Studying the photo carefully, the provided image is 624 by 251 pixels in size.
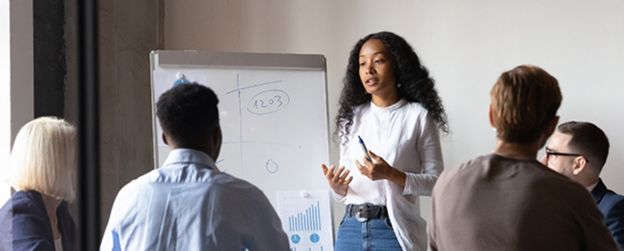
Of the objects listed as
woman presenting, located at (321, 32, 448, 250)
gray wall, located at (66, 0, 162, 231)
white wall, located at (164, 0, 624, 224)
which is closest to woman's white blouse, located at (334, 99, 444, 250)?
woman presenting, located at (321, 32, 448, 250)

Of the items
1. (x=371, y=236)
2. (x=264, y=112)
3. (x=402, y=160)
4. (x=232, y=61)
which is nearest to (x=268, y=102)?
(x=264, y=112)

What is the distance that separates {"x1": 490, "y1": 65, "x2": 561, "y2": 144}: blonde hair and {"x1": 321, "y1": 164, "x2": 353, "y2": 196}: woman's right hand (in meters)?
1.20

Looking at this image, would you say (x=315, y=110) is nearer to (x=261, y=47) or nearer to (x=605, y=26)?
(x=261, y=47)

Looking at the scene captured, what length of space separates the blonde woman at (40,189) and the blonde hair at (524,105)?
4.43ft

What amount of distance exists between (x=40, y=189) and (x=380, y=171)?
109 centimetres

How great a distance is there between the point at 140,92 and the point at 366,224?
1.58 metres

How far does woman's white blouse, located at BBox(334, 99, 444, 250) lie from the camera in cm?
269

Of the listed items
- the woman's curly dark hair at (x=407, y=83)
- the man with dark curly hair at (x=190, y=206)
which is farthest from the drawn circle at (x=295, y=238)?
the man with dark curly hair at (x=190, y=206)

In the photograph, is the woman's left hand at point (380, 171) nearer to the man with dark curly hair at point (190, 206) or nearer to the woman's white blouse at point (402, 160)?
the woman's white blouse at point (402, 160)

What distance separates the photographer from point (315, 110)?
308cm

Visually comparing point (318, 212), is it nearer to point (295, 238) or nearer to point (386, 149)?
point (295, 238)

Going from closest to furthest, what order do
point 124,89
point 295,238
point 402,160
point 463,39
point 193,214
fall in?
point 193,214 < point 402,160 < point 295,238 < point 463,39 < point 124,89

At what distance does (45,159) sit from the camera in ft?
7.61

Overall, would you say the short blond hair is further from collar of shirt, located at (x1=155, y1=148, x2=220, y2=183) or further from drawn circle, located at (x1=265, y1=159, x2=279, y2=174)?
drawn circle, located at (x1=265, y1=159, x2=279, y2=174)
